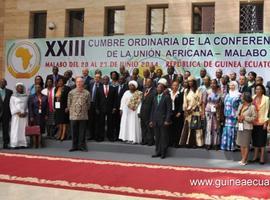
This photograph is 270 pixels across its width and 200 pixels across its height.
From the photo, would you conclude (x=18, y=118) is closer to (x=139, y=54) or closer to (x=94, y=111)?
(x=94, y=111)

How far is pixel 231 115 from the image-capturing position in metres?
9.72

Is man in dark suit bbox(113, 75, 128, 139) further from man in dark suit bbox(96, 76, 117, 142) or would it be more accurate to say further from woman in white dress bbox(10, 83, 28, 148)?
woman in white dress bbox(10, 83, 28, 148)

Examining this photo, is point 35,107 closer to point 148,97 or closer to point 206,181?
point 148,97

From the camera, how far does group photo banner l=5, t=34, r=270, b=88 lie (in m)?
12.5

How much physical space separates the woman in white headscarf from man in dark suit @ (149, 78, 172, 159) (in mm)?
1261

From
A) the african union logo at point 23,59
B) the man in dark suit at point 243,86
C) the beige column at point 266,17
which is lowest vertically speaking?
the man in dark suit at point 243,86

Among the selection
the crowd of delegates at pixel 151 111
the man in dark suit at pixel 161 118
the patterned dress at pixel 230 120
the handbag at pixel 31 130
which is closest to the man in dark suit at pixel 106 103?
the crowd of delegates at pixel 151 111

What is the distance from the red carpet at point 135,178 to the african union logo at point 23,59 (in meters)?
6.10

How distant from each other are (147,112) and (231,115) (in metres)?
2.01

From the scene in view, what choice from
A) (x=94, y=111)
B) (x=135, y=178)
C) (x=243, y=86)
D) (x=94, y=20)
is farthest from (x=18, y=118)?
(x=243, y=86)

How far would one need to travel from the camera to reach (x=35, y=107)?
463 inches

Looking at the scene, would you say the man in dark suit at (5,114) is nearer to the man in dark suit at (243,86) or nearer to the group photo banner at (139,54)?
the group photo banner at (139,54)

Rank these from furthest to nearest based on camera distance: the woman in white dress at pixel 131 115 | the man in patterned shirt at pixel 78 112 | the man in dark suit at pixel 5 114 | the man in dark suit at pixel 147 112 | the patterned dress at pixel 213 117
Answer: the man in dark suit at pixel 5 114 → the woman in white dress at pixel 131 115 → the man in patterned shirt at pixel 78 112 → the man in dark suit at pixel 147 112 → the patterned dress at pixel 213 117

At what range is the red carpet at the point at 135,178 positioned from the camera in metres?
7.20
